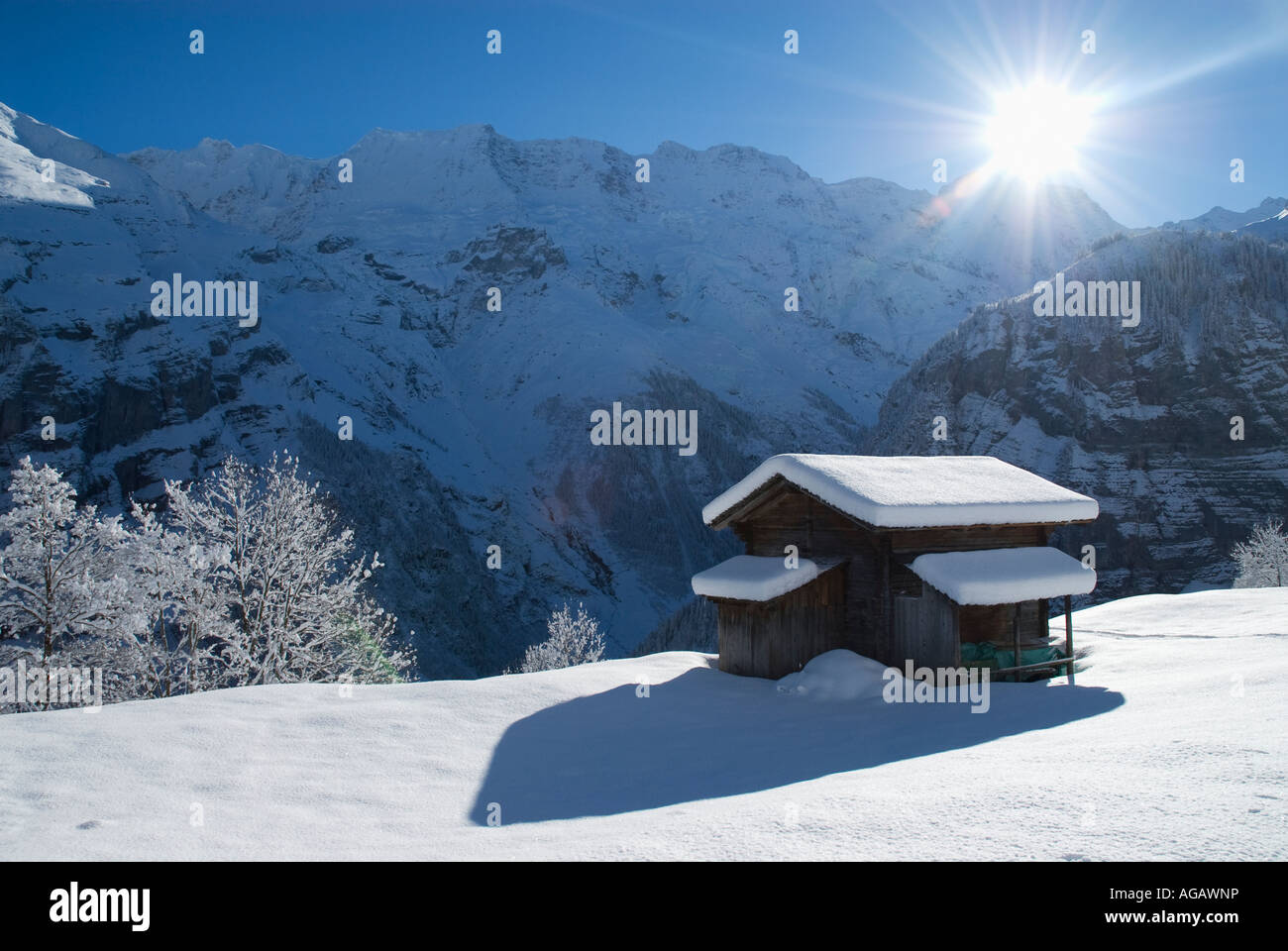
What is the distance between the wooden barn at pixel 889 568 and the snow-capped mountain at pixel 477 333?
5740 cm

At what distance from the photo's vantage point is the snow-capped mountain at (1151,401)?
65.1m

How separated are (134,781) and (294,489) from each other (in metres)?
16.5

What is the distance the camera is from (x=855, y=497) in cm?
1356

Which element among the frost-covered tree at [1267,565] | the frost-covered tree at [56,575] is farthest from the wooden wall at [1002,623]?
the frost-covered tree at [1267,565]

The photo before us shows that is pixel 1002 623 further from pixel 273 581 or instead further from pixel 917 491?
pixel 273 581

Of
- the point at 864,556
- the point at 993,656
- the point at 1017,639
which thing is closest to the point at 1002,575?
the point at 1017,639

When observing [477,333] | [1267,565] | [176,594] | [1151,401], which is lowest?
[1267,565]

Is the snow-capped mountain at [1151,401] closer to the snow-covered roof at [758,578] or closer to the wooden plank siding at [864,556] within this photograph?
the wooden plank siding at [864,556]

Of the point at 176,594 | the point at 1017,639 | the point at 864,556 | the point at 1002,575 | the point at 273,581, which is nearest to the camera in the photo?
the point at 1017,639

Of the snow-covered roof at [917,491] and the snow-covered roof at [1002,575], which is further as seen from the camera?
the snow-covered roof at [917,491]

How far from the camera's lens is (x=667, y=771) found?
31.5 feet

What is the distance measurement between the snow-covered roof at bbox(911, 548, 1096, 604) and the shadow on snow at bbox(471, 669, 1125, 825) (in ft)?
5.17

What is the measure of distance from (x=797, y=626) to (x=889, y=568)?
2004 millimetres
